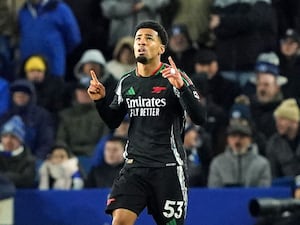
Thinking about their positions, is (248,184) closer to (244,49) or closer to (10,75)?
(244,49)

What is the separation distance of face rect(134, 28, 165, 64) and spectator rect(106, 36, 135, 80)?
6.02 m

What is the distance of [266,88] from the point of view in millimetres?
14109

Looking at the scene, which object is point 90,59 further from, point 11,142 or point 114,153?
point 114,153

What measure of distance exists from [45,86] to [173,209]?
627cm

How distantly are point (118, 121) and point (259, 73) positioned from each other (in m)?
5.78

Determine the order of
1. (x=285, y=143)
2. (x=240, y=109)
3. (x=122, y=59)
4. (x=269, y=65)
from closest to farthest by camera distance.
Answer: (x=285, y=143), (x=240, y=109), (x=269, y=65), (x=122, y=59)

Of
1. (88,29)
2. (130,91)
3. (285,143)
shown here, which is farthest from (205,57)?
(130,91)

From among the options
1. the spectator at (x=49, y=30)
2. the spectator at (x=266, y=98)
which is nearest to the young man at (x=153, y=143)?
the spectator at (x=266, y=98)

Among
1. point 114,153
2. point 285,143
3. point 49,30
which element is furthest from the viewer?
point 49,30

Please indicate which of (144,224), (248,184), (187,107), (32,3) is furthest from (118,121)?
(32,3)

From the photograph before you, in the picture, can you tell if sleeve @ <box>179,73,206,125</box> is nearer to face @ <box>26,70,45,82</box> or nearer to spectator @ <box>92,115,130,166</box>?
spectator @ <box>92,115,130,166</box>

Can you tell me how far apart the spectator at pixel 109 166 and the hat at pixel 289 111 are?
1.96m

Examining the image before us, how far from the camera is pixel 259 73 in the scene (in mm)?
14258

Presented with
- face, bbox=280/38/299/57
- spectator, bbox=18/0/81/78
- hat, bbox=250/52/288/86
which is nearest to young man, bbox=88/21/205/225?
hat, bbox=250/52/288/86
